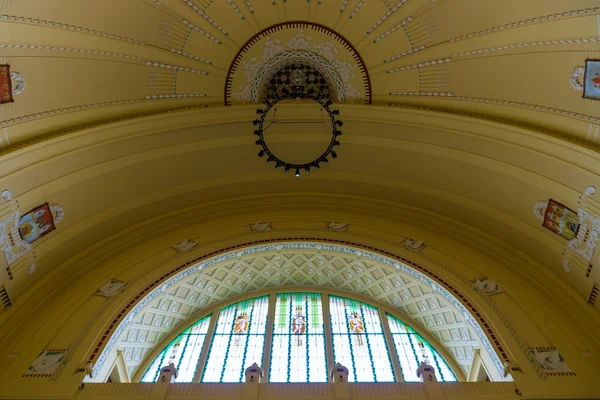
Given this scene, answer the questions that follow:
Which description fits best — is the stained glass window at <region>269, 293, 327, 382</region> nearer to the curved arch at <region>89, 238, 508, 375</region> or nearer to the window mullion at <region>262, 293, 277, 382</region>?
the window mullion at <region>262, 293, 277, 382</region>

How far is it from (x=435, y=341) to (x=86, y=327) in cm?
724

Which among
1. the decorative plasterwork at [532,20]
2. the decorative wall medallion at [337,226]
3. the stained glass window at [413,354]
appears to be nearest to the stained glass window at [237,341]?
the decorative wall medallion at [337,226]

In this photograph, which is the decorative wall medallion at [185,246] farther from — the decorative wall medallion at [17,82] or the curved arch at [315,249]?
the decorative wall medallion at [17,82]

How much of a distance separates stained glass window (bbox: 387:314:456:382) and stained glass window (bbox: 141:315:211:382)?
4355 mm

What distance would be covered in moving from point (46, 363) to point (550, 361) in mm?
8327

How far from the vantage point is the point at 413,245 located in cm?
943

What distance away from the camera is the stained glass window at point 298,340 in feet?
25.6

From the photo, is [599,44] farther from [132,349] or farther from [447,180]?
[132,349]

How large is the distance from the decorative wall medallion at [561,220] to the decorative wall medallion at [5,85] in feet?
33.2

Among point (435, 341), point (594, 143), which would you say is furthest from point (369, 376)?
point (594, 143)

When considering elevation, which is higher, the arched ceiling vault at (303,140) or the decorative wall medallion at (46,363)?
the arched ceiling vault at (303,140)

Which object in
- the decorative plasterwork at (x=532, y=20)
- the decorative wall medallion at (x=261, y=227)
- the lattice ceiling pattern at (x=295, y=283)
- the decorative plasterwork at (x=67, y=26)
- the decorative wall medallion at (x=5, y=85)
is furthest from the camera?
the decorative wall medallion at (x=261, y=227)

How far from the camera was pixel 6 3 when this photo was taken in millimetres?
6000

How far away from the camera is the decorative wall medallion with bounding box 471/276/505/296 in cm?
793
